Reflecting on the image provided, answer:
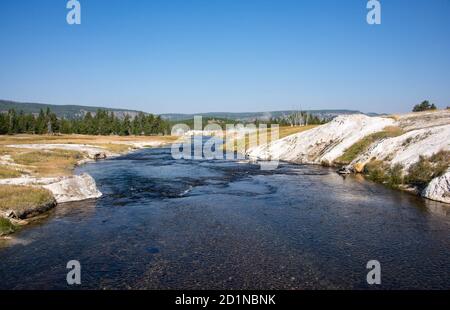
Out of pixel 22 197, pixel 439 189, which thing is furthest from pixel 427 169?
pixel 22 197

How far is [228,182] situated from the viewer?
45.3 metres

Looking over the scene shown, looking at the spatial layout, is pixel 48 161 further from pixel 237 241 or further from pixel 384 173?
pixel 384 173

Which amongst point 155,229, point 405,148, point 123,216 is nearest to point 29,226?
point 123,216

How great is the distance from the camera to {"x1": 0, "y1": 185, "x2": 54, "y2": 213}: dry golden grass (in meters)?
26.7

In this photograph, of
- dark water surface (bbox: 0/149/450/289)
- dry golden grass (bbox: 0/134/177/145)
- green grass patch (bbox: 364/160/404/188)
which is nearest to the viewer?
dark water surface (bbox: 0/149/450/289)

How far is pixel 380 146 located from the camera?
49.9 m

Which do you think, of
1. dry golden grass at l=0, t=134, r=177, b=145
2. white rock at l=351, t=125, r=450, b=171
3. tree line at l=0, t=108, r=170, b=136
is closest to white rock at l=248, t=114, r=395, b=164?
white rock at l=351, t=125, r=450, b=171

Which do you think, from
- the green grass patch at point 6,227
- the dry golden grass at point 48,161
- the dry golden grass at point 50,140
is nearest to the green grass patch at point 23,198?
the green grass patch at point 6,227

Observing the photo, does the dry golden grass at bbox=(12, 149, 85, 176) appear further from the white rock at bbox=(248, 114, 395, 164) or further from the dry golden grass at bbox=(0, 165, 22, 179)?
the white rock at bbox=(248, 114, 395, 164)

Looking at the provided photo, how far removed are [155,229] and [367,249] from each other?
14.1 meters

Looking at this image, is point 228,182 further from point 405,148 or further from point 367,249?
point 367,249

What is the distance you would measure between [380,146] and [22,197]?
44.1 m

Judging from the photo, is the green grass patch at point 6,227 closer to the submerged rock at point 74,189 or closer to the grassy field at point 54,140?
the submerged rock at point 74,189

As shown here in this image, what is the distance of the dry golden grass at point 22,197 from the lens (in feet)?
87.5
